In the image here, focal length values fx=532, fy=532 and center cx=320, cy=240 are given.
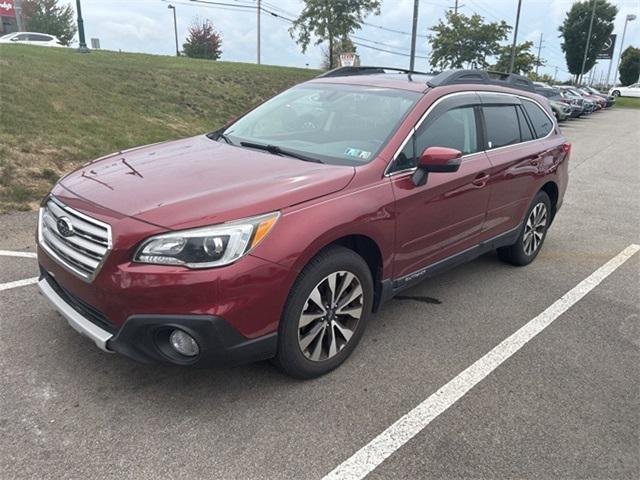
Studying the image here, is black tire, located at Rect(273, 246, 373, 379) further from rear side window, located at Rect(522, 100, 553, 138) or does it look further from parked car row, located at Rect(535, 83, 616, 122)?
parked car row, located at Rect(535, 83, 616, 122)

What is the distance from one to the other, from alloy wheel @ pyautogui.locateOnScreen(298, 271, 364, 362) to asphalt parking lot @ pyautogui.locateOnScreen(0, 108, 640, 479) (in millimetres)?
202

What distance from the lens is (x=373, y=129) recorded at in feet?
11.7

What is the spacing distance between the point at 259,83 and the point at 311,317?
1774 cm

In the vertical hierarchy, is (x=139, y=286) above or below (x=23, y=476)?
above

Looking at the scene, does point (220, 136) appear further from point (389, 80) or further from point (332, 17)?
point (332, 17)

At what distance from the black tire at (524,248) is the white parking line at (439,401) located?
2.06 ft

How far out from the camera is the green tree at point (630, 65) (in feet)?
221

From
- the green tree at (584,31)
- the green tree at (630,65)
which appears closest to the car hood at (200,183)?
the green tree at (584,31)

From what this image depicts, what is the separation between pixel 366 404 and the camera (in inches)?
115

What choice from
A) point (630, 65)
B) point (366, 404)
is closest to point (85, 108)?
point (366, 404)

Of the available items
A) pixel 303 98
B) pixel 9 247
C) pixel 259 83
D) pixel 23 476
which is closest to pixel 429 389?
pixel 23 476

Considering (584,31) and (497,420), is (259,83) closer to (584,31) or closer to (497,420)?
(497,420)

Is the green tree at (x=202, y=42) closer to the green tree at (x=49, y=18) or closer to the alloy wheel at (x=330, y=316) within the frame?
the green tree at (x=49, y=18)

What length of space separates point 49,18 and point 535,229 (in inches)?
2219
